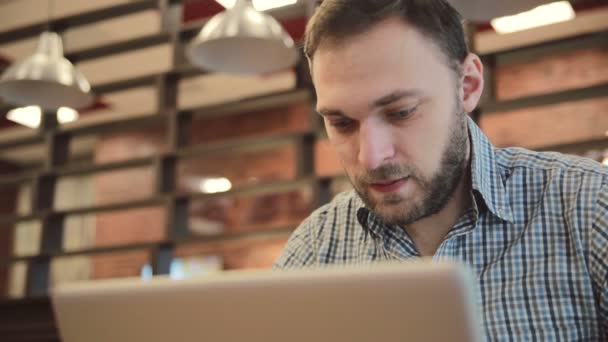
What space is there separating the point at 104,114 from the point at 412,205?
616 cm

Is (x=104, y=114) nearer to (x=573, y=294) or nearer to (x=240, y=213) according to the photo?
(x=240, y=213)

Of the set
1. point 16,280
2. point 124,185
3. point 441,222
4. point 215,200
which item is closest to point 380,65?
point 441,222

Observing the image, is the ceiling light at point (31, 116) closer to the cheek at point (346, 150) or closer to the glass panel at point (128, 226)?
the glass panel at point (128, 226)

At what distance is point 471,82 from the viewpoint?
3.87ft

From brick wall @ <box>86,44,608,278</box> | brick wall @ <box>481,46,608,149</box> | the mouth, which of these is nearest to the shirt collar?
the mouth

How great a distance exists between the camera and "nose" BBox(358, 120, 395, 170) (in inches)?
40.5

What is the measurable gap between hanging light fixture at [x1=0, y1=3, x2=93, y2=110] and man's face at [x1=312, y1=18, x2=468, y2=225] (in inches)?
79.2

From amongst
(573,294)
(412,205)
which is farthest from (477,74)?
(573,294)

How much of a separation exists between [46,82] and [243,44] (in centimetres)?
92

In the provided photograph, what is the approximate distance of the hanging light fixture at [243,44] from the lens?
2489 millimetres

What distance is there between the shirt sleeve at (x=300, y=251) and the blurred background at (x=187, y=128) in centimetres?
24

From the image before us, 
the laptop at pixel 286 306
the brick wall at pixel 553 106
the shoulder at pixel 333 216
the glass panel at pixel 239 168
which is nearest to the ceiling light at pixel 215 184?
the glass panel at pixel 239 168

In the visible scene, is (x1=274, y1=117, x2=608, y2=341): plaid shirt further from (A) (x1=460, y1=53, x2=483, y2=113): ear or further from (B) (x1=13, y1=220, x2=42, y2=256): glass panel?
(B) (x1=13, y1=220, x2=42, y2=256): glass panel

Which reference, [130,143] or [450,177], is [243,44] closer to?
[450,177]
